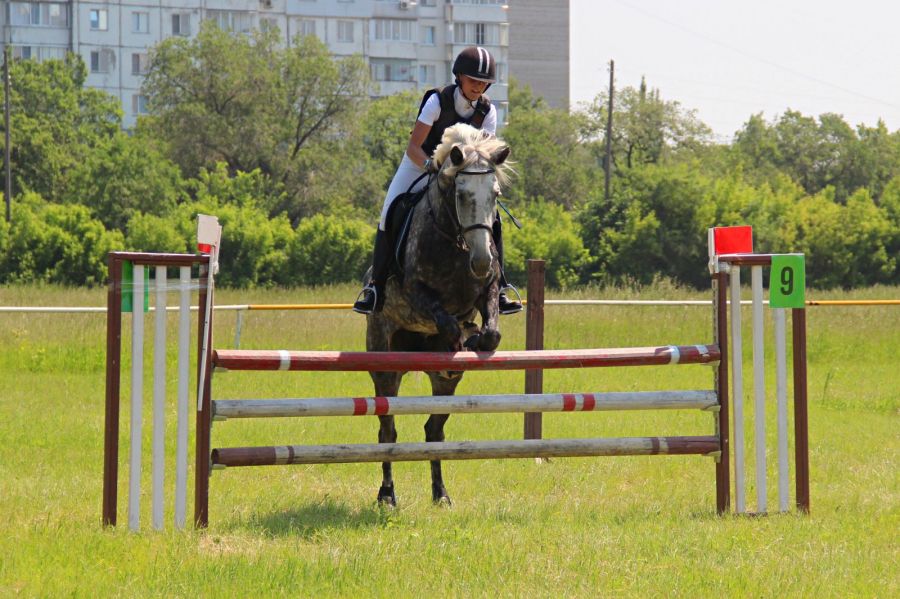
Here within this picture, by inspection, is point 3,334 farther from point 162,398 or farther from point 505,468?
point 162,398

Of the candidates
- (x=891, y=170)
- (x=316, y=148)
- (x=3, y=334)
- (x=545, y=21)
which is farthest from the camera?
(x=545, y=21)

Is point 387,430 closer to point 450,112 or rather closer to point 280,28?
point 450,112

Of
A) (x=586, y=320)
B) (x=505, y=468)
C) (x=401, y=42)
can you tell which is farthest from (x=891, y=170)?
(x=505, y=468)

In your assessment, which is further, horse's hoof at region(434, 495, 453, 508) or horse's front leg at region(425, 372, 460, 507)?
horse's front leg at region(425, 372, 460, 507)

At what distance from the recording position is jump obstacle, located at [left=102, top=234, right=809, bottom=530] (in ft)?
20.7

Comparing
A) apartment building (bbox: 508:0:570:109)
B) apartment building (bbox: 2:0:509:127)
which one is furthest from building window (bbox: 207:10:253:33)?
apartment building (bbox: 508:0:570:109)

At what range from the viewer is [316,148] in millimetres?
65750

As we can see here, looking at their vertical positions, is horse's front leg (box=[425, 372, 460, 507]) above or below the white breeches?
below

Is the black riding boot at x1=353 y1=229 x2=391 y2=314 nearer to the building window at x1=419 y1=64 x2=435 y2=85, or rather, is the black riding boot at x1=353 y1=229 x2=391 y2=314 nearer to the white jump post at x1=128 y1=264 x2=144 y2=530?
the white jump post at x1=128 y1=264 x2=144 y2=530

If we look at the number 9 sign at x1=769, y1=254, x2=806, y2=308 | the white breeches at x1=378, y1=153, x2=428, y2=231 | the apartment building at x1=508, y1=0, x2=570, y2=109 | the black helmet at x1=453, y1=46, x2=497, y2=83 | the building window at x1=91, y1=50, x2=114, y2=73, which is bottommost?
the number 9 sign at x1=769, y1=254, x2=806, y2=308

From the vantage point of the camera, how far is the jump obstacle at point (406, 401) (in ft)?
20.7

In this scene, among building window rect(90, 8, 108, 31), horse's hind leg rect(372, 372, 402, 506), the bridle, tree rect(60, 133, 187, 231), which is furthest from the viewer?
building window rect(90, 8, 108, 31)

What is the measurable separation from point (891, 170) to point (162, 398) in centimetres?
7982

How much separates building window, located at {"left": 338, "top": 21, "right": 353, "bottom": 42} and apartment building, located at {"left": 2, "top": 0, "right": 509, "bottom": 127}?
0.25 feet
